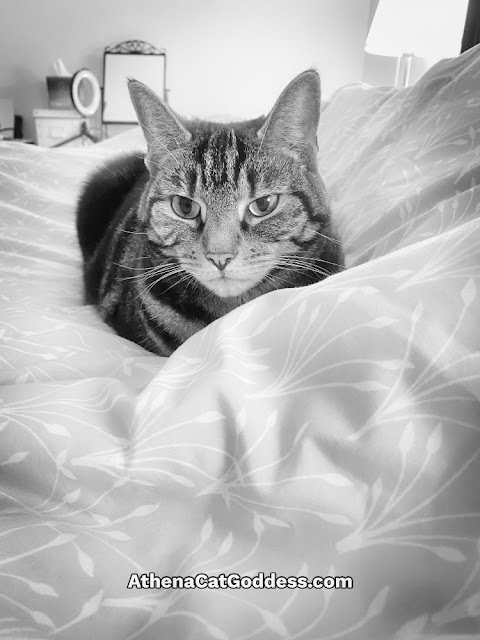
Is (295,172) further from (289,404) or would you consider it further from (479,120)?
(289,404)

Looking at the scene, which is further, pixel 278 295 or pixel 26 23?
pixel 26 23

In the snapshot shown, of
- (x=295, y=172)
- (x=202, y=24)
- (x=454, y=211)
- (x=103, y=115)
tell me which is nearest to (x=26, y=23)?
(x=103, y=115)

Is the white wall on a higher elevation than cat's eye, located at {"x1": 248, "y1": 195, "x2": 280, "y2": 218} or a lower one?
higher

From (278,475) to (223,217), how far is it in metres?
0.54

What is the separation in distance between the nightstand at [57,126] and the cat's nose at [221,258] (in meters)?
4.01

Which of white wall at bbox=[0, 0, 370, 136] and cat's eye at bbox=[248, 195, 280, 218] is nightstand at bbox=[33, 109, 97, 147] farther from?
cat's eye at bbox=[248, 195, 280, 218]

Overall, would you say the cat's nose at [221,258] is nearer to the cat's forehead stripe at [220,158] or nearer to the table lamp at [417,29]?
the cat's forehead stripe at [220,158]

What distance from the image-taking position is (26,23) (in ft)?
14.5

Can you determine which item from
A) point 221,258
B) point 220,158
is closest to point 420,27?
point 220,158

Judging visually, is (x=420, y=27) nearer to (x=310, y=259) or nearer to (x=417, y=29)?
(x=417, y=29)

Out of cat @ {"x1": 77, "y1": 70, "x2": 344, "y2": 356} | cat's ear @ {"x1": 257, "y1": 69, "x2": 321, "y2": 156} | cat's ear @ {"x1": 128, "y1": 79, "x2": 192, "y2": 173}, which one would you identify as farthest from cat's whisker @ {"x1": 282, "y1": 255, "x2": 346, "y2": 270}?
cat's ear @ {"x1": 128, "y1": 79, "x2": 192, "y2": 173}

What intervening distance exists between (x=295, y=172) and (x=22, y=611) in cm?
79

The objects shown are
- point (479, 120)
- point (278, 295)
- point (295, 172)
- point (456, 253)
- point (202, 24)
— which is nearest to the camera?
point (456, 253)

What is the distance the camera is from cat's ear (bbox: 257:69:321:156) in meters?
0.84
